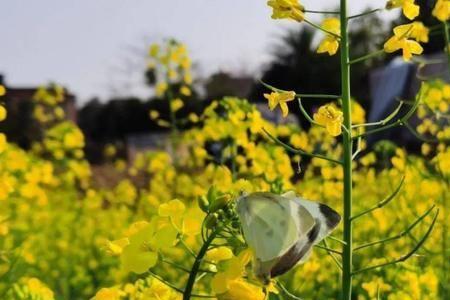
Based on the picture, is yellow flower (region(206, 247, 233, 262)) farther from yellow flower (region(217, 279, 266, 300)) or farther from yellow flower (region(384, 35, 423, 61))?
yellow flower (region(384, 35, 423, 61))

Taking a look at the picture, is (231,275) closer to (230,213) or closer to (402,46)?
(230,213)

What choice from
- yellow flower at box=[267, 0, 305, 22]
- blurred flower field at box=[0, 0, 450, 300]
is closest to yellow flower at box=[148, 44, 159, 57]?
blurred flower field at box=[0, 0, 450, 300]

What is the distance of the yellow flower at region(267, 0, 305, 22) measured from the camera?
1.33 meters

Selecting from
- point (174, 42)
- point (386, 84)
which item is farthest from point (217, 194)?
point (386, 84)

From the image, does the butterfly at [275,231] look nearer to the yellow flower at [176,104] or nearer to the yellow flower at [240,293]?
the yellow flower at [240,293]

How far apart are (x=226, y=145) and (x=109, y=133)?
2135 centimetres

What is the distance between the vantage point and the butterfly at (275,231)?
39.1 inches

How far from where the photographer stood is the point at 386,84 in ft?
63.5

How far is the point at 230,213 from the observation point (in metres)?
1.12

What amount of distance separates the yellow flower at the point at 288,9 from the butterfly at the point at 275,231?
0.37 m

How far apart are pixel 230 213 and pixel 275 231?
5.1 inches

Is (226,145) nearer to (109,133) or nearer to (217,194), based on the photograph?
(217,194)

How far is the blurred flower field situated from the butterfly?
4cm

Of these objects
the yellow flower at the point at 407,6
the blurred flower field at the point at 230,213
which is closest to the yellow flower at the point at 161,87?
the blurred flower field at the point at 230,213
